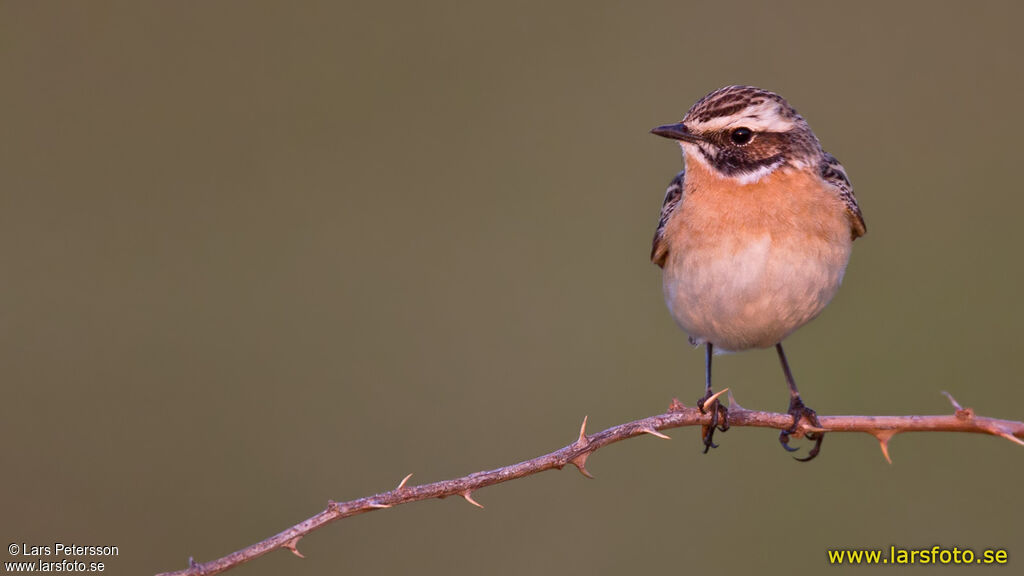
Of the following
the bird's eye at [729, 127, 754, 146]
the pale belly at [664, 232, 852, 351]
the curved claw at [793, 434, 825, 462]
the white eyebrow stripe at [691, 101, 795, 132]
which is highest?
the white eyebrow stripe at [691, 101, 795, 132]

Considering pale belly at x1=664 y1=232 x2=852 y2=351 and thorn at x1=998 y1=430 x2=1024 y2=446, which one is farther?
pale belly at x1=664 y1=232 x2=852 y2=351

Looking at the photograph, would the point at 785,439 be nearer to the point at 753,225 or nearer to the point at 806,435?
the point at 806,435

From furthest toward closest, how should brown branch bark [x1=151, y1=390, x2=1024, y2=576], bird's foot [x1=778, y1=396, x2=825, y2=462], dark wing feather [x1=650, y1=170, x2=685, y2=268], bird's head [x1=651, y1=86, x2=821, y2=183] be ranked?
dark wing feather [x1=650, y1=170, x2=685, y2=268] < bird's head [x1=651, y1=86, x2=821, y2=183] < bird's foot [x1=778, y1=396, x2=825, y2=462] < brown branch bark [x1=151, y1=390, x2=1024, y2=576]

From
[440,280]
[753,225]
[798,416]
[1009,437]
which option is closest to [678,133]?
[753,225]

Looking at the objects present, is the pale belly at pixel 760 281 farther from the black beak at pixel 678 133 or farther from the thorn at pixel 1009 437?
the thorn at pixel 1009 437

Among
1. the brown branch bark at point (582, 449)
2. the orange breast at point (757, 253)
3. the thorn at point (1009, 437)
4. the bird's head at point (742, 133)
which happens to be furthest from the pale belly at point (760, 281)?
the thorn at point (1009, 437)

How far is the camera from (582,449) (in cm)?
420

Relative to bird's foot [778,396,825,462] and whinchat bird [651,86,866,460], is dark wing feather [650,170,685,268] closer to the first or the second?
whinchat bird [651,86,866,460]

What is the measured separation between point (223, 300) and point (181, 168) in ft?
6.89

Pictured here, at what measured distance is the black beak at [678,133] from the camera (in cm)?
604

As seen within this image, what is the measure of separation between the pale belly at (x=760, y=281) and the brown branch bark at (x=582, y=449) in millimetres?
982

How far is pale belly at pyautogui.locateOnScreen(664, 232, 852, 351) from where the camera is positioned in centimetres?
588

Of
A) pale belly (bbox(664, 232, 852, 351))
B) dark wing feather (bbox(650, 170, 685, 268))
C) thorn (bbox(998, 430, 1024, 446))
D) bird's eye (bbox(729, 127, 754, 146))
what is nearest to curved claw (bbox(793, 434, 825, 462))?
pale belly (bbox(664, 232, 852, 351))

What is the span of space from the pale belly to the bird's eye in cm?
50
